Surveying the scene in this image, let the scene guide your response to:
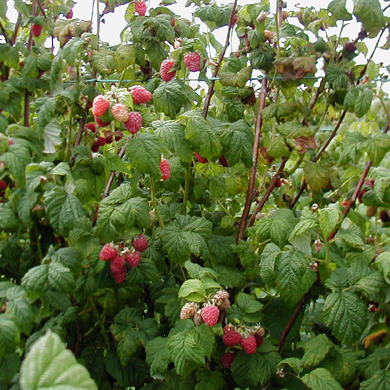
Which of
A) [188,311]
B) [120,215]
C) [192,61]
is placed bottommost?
[188,311]

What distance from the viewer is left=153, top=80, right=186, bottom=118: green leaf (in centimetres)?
212

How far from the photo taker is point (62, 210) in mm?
1832

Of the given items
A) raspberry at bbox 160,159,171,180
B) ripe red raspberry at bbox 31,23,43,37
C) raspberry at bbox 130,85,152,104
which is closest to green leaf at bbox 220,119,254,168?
raspberry at bbox 160,159,171,180

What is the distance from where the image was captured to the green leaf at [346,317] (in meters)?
1.85

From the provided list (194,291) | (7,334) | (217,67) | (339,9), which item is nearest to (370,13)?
(339,9)

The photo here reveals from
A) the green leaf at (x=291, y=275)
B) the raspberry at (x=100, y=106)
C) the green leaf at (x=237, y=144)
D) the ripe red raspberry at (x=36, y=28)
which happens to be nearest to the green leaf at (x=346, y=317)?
the green leaf at (x=291, y=275)

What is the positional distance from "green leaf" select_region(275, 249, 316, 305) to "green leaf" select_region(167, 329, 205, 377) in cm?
34

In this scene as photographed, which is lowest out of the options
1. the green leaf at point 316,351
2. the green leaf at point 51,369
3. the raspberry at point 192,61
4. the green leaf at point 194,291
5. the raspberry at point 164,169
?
the green leaf at point 316,351

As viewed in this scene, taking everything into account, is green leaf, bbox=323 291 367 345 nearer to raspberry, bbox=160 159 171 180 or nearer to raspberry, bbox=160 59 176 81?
raspberry, bbox=160 159 171 180

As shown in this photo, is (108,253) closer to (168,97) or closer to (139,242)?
(139,242)

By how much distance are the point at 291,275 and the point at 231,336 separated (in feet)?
0.92

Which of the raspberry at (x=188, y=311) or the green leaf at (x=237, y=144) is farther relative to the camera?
the green leaf at (x=237, y=144)

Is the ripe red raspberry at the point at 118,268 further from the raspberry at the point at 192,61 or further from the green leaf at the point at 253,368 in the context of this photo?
the raspberry at the point at 192,61

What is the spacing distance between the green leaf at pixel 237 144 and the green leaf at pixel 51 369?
156 centimetres
